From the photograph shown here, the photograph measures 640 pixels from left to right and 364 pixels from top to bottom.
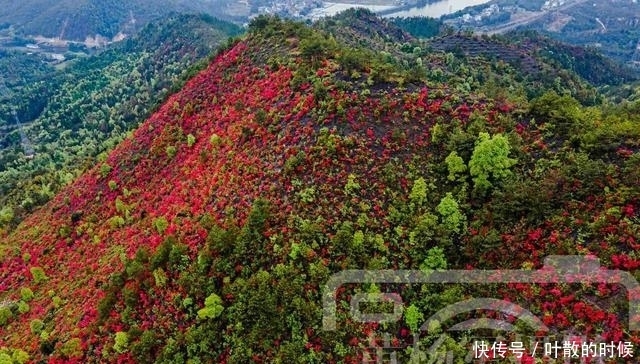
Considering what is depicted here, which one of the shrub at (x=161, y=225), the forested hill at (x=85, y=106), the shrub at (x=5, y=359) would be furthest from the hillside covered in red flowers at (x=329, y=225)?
the forested hill at (x=85, y=106)

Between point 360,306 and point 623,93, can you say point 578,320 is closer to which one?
point 360,306

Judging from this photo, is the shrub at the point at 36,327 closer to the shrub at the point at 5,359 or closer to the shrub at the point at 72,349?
the shrub at the point at 5,359

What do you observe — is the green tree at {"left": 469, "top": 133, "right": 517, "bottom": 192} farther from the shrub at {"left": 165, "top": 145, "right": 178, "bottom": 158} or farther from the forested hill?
the forested hill

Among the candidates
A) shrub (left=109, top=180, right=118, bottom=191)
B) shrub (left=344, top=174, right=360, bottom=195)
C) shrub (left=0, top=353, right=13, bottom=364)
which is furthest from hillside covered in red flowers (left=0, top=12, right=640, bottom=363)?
shrub (left=109, top=180, right=118, bottom=191)

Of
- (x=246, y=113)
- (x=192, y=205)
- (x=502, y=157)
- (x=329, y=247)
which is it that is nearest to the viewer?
(x=329, y=247)

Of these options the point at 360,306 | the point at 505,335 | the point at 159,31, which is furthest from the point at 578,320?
the point at 159,31

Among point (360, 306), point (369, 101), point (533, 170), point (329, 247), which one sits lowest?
point (360, 306)
